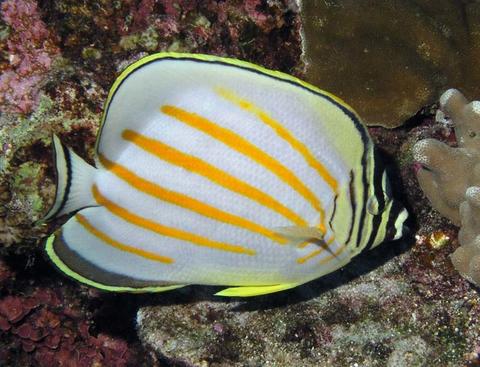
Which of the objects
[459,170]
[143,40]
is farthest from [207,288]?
[459,170]

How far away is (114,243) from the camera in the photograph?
2.02 metres

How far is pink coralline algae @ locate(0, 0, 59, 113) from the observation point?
3059 mm

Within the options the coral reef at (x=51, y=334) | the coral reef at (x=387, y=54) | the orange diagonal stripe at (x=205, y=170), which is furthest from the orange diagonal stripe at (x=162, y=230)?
the coral reef at (x=51, y=334)

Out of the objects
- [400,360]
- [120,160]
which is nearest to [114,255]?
[120,160]

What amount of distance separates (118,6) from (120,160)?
1.62 metres

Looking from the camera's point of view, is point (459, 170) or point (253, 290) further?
point (459, 170)

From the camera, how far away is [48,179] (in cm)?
274

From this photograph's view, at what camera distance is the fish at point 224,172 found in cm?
184

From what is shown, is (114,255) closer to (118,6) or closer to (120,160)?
(120,160)

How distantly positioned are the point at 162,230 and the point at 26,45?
1986 millimetres

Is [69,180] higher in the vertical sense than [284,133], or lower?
lower

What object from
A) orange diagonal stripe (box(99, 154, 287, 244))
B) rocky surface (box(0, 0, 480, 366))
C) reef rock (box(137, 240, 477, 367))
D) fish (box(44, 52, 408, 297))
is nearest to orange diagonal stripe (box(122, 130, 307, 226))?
fish (box(44, 52, 408, 297))

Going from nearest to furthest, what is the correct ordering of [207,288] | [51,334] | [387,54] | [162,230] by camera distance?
[162,230]
[207,288]
[387,54]
[51,334]

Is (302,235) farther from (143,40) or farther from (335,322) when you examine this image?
(143,40)
